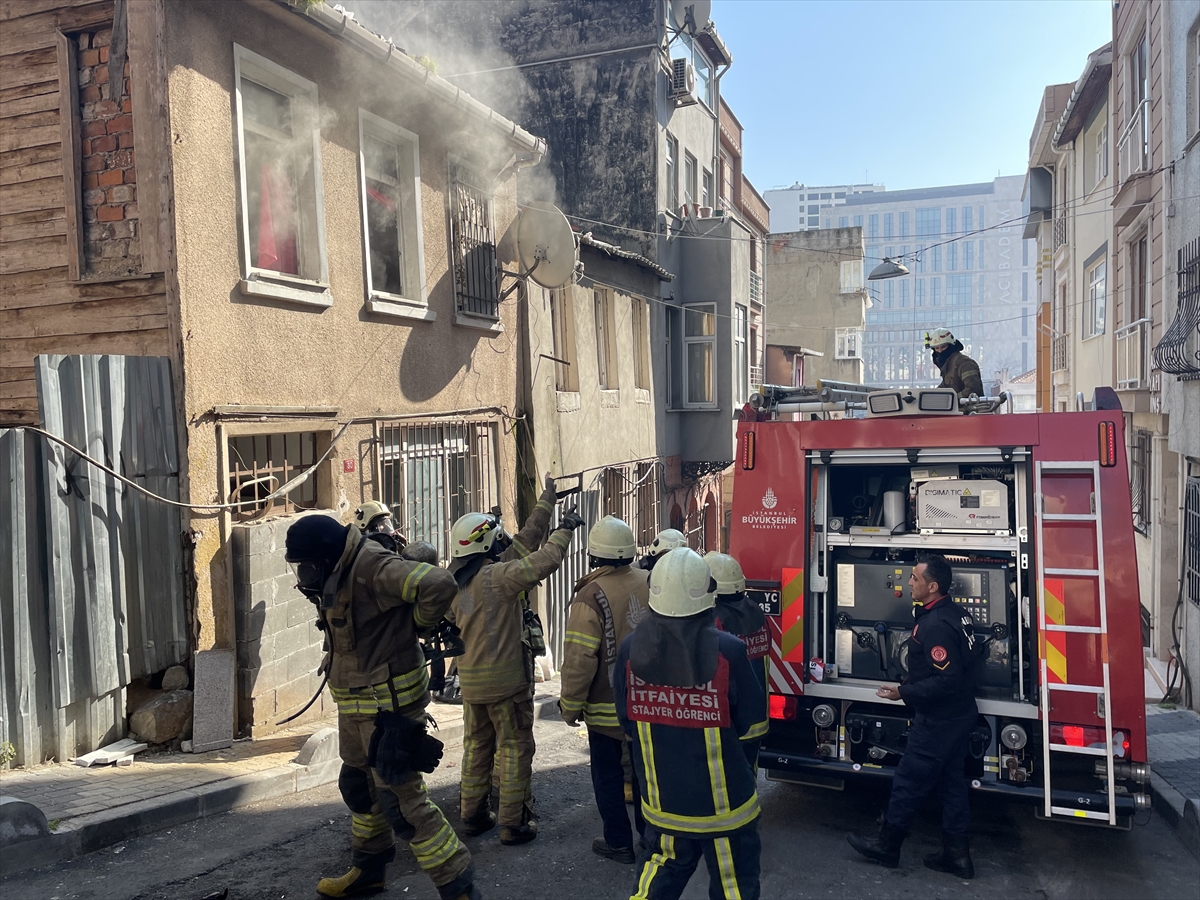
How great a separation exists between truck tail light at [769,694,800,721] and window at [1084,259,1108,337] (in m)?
13.8

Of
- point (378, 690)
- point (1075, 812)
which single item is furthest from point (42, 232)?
point (1075, 812)

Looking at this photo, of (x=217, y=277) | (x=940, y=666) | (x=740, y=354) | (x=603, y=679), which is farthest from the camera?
(x=740, y=354)

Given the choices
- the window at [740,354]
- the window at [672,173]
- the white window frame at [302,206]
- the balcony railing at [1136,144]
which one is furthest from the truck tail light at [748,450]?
the window at [672,173]

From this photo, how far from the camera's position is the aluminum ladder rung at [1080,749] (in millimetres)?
4605

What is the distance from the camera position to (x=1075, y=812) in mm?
4598

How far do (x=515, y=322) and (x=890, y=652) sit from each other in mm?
6695

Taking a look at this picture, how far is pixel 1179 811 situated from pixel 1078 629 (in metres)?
1.69

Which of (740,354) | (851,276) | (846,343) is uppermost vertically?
(851,276)

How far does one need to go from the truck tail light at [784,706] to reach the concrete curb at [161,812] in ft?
10.1

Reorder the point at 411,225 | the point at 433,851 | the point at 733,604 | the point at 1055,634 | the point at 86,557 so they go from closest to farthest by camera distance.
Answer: the point at 433,851 → the point at 1055,634 → the point at 733,604 → the point at 86,557 → the point at 411,225

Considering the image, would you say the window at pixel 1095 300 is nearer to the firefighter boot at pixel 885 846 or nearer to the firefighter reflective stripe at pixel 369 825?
the firefighter boot at pixel 885 846

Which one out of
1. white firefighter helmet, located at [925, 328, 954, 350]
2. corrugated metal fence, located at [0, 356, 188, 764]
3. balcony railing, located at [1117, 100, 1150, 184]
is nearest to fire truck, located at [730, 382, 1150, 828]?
white firefighter helmet, located at [925, 328, 954, 350]

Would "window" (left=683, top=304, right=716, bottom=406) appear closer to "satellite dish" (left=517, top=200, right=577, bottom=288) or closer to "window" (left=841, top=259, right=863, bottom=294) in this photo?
"satellite dish" (left=517, top=200, right=577, bottom=288)

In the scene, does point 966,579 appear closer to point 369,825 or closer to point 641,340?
point 369,825
